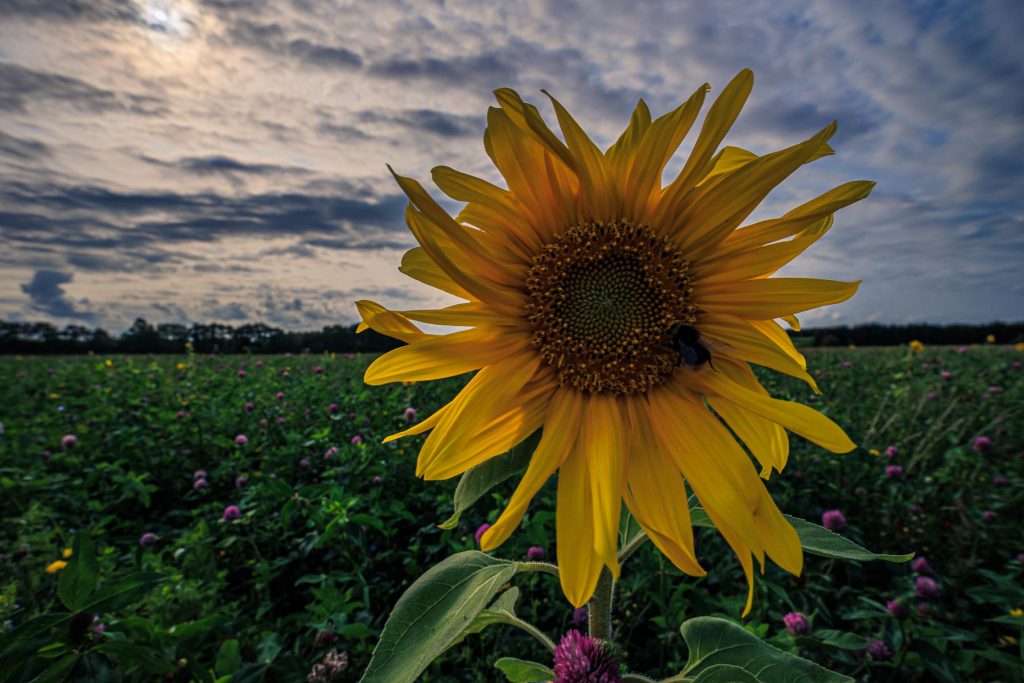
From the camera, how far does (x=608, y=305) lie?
119 centimetres

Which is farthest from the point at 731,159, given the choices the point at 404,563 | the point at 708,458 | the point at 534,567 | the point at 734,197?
the point at 404,563

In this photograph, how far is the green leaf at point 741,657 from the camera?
0.99m

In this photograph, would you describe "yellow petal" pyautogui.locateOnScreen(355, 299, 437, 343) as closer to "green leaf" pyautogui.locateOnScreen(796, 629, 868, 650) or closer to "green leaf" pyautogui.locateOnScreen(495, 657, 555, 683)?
"green leaf" pyautogui.locateOnScreen(495, 657, 555, 683)

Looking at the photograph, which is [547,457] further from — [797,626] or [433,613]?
[797,626]

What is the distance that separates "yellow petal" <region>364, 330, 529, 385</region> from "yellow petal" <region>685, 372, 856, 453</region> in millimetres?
424

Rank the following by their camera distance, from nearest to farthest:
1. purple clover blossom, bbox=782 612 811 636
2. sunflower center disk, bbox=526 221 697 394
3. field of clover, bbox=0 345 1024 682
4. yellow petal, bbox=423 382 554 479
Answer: yellow petal, bbox=423 382 554 479, sunflower center disk, bbox=526 221 697 394, field of clover, bbox=0 345 1024 682, purple clover blossom, bbox=782 612 811 636

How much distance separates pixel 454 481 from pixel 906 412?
16.1ft

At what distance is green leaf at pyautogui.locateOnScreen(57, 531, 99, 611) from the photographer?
56.2 inches

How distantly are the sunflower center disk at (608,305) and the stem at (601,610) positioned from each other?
406 millimetres

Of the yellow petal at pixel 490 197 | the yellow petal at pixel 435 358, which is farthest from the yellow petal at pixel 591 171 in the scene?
→ the yellow petal at pixel 435 358

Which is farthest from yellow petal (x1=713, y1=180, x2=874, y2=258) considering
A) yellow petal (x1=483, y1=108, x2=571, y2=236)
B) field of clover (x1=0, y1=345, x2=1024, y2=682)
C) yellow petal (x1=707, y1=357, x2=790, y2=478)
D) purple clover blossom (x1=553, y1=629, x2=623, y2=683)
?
purple clover blossom (x1=553, y1=629, x2=623, y2=683)

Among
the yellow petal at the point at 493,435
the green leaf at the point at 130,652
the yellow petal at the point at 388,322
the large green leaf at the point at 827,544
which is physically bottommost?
the green leaf at the point at 130,652

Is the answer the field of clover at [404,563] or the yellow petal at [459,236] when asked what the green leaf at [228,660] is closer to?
the field of clover at [404,563]

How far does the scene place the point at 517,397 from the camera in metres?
1.13
